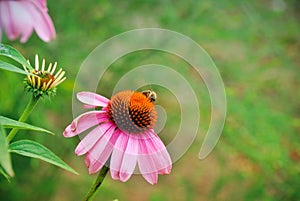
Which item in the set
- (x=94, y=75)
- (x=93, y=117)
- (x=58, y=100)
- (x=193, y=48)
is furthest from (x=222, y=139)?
(x=93, y=117)

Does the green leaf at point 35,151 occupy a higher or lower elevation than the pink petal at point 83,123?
lower

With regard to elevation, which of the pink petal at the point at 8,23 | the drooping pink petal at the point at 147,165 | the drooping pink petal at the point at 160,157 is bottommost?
the drooping pink petal at the point at 147,165

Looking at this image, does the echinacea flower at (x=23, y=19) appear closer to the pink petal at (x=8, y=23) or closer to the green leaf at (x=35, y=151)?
the pink petal at (x=8, y=23)

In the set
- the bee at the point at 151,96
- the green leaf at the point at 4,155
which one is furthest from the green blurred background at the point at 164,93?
the green leaf at the point at 4,155

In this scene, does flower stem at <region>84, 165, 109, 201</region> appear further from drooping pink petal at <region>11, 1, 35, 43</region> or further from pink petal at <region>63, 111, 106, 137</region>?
drooping pink petal at <region>11, 1, 35, 43</region>

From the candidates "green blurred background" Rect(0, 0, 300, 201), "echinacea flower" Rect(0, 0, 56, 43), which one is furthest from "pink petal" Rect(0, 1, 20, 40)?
"green blurred background" Rect(0, 0, 300, 201)

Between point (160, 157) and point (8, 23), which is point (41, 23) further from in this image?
point (160, 157)
